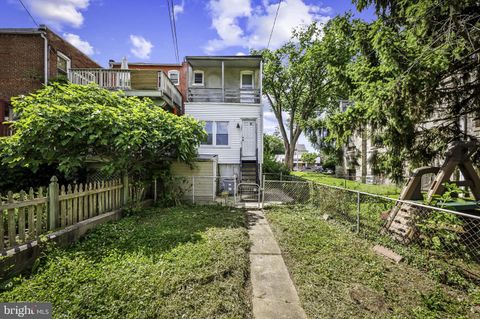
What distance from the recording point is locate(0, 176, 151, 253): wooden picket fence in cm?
368

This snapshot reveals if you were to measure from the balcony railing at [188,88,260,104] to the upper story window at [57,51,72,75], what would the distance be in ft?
22.7

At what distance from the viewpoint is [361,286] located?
11.3 ft

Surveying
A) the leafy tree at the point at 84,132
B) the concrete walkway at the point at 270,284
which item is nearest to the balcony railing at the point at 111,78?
the leafy tree at the point at 84,132

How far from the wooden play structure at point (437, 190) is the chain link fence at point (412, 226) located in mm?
21

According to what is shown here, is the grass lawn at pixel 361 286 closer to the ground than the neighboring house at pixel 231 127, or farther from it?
closer to the ground

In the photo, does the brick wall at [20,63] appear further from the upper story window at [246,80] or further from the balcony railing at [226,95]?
the upper story window at [246,80]

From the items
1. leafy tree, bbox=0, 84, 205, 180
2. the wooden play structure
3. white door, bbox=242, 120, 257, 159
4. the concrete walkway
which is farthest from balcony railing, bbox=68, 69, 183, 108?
the wooden play structure

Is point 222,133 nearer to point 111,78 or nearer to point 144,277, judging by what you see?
point 111,78

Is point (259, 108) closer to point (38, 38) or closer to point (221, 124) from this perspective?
point (221, 124)

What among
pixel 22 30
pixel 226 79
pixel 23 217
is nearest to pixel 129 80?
pixel 22 30

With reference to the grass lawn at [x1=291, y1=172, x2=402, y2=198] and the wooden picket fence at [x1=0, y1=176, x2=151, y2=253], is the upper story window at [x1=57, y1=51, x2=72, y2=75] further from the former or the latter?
the grass lawn at [x1=291, y1=172, x2=402, y2=198]

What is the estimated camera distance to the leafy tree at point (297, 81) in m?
22.5

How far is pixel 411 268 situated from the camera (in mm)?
4113

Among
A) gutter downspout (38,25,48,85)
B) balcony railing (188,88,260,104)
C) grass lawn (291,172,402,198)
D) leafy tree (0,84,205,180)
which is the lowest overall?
grass lawn (291,172,402,198)
